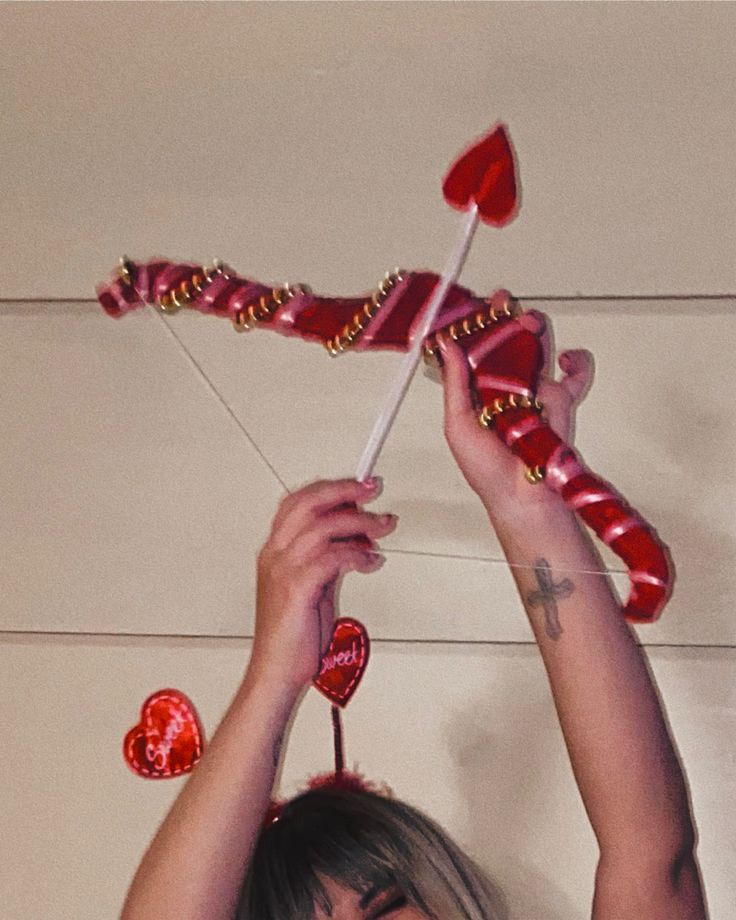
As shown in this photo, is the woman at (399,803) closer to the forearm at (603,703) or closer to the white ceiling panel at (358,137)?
the forearm at (603,703)

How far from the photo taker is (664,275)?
2.52 ft

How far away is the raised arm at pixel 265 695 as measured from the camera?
0.69 meters

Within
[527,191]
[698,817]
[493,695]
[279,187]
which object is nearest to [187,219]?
[279,187]

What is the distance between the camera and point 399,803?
73 centimetres

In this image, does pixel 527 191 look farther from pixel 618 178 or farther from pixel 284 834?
pixel 284 834

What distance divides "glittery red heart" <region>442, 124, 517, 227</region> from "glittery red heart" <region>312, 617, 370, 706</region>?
256 mm

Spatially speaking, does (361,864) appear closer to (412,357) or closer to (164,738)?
(164,738)

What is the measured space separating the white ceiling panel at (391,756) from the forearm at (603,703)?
2 centimetres

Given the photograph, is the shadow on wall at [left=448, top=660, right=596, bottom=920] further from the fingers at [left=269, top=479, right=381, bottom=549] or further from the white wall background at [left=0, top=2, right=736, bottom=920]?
the fingers at [left=269, top=479, right=381, bottom=549]

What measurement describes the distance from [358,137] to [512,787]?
425mm

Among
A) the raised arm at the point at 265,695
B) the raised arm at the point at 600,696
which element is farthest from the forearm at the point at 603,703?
the raised arm at the point at 265,695

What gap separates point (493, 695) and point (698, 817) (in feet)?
0.44

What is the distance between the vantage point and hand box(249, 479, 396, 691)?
72 centimetres

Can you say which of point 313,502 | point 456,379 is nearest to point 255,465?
point 313,502
